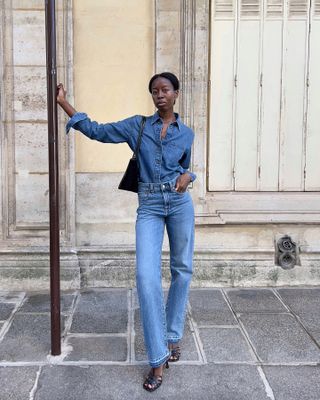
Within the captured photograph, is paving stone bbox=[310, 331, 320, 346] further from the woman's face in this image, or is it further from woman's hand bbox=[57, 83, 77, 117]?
woman's hand bbox=[57, 83, 77, 117]

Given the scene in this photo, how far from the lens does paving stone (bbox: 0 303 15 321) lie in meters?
4.70

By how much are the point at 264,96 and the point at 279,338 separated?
2.69 meters

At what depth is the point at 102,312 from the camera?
484 cm

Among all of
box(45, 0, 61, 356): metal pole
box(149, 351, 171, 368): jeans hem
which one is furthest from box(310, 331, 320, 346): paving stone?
box(45, 0, 61, 356): metal pole

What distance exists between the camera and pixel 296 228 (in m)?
5.75

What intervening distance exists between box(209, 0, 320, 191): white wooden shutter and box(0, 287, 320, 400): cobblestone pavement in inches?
53.0

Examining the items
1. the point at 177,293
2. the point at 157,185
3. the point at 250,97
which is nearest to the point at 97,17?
the point at 250,97

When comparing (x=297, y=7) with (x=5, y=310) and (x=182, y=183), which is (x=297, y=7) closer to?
(x=182, y=183)

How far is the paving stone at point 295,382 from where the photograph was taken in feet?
10.9

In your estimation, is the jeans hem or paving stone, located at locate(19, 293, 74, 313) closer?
the jeans hem

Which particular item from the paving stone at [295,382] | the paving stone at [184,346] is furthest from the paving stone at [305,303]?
the paving stone at [184,346]

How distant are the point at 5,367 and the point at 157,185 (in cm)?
169

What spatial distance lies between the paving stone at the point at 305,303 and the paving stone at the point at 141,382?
1.19m

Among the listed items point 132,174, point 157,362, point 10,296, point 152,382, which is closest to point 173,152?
point 132,174
